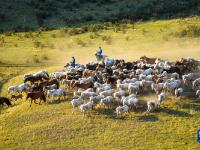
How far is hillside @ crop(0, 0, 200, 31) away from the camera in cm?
5872

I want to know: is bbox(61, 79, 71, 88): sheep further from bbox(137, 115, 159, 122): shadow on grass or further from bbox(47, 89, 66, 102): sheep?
bbox(137, 115, 159, 122): shadow on grass

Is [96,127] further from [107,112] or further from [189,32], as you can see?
[189,32]

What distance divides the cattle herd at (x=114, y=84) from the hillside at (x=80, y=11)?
25121mm

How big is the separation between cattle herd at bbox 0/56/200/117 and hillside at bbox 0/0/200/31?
25121 millimetres

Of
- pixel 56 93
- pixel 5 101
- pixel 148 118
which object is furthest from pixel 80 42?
pixel 148 118

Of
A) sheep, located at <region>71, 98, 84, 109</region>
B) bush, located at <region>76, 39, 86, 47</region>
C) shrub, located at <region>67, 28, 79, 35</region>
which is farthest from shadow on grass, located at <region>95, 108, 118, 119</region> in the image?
shrub, located at <region>67, 28, 79, 35</region>

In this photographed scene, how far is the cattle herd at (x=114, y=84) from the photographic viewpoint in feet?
85.1

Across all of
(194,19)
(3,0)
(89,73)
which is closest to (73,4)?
(3,0)

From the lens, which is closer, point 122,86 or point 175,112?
point 175,112

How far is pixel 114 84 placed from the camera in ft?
96.3

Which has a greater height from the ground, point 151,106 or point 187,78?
point 187,78

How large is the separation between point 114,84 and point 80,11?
117 ft

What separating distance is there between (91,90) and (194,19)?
27.2 meters

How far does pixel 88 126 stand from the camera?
79.7ft
